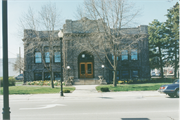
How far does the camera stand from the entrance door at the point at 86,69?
1095 inches

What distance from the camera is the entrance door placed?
27812 mm

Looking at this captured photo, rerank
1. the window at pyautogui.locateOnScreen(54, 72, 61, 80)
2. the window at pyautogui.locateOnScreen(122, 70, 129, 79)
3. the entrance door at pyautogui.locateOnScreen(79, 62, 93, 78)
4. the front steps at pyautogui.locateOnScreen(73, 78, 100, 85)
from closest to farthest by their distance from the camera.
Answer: the front steps at pyautogui.locateOnScreen(73, 78, 100, 85)
the entrance door at pyautogui.locateOnScreen(79, 62, 93, 78)
the window at pyautogui.locateOnScreen(54, 72, 61, 80)
the window at pyautogui.locateOnScreen(122, 70, 129, 79)

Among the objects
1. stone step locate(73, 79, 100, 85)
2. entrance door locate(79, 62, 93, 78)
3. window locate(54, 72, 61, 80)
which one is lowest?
stone step locate(73, 79, 100, 85)

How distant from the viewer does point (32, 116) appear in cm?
738

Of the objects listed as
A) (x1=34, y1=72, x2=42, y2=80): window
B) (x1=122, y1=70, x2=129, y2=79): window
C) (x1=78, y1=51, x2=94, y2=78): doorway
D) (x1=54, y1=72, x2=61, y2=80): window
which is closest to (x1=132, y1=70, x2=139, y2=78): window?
(x1=122, y1=70, x2=129, y2=79): window

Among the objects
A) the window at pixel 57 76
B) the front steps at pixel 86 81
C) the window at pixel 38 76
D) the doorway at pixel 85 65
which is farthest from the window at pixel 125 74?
the window at pixel 38 76

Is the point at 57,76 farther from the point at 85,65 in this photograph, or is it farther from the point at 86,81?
the point at 86,81

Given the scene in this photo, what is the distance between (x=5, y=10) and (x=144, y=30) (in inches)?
1052

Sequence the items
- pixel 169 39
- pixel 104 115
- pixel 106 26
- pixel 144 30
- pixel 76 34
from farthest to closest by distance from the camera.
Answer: pixel 169 39
pixel 144 30
pixel 76 34
pixel 106 26
pixel 104 115

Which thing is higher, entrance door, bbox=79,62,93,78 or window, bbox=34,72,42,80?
entrance door, bbox=79,62,93,78

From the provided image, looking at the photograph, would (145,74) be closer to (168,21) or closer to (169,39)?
(169,39)

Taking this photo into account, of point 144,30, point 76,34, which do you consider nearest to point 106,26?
point 76,34

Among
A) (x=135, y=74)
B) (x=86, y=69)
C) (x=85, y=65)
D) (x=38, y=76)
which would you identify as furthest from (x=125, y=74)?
(x=38, y=76)

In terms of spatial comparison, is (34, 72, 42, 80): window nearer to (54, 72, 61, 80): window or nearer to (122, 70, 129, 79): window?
(54, 72, 61, 80): window
